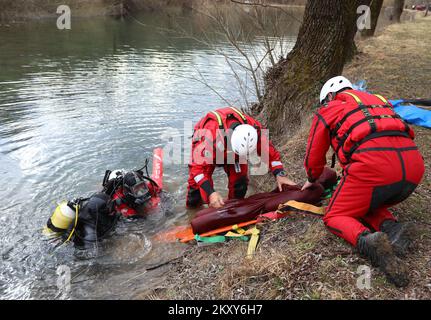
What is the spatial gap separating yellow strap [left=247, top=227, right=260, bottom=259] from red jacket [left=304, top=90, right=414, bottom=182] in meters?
0.96

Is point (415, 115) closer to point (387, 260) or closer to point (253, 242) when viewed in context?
point (253, 242)

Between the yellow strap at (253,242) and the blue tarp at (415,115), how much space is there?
3.93m

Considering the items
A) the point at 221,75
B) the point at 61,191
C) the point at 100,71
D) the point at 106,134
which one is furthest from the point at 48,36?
the point at 61,191

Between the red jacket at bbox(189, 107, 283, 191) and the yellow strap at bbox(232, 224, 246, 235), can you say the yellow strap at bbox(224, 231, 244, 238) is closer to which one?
the yellow strap at bbox(232, 224, 246, 235)

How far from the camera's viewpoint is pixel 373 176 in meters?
3.28

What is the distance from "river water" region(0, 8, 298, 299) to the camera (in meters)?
4.82

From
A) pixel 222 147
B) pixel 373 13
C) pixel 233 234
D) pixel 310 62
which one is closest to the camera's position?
pixel 233 234

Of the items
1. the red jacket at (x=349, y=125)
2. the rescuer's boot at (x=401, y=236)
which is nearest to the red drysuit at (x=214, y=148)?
the red jacket at (x=349, y=125)

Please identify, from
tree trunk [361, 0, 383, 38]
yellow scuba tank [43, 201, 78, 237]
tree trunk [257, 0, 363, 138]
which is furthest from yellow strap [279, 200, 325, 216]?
tree trunk [361, 0, 383, 38]

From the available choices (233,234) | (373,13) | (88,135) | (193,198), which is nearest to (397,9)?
(373,13)

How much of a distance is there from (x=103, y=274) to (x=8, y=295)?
1.09m

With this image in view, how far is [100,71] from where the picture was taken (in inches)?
646

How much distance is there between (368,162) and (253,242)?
1513 millimetres

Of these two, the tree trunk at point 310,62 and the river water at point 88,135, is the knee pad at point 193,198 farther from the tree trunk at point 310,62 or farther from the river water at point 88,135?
the tree trunk at point 310,62
